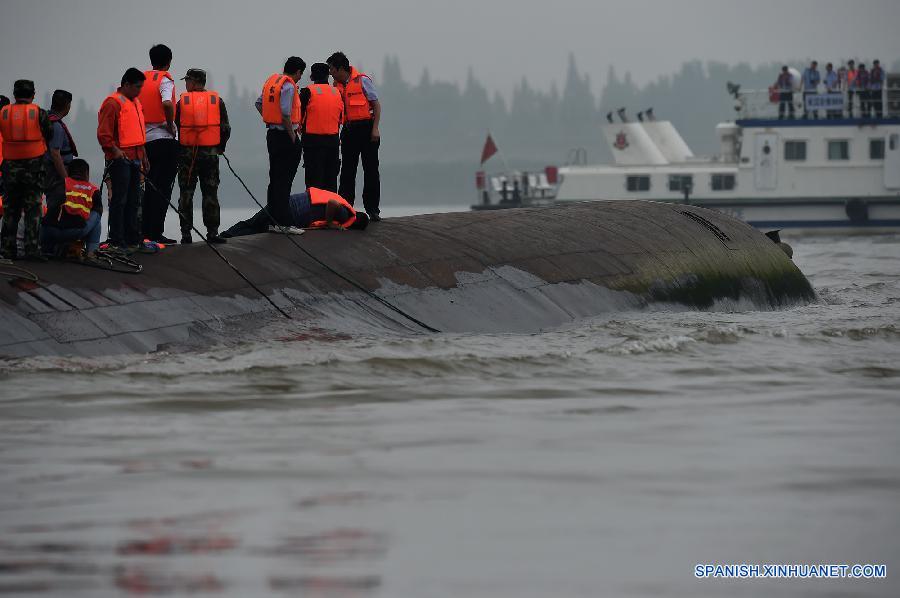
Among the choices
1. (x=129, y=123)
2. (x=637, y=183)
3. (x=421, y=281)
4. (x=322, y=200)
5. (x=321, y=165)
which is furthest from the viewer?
(x=637, y=183)

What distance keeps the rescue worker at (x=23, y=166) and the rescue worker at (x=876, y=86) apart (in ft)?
167

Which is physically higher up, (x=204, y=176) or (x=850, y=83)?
(x=850, y=83)

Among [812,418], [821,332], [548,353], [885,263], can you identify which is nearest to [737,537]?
[812,418]

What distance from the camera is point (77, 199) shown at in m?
14.2

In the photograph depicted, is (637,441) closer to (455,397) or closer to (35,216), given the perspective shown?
(455,397)

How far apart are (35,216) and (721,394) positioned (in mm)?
6821

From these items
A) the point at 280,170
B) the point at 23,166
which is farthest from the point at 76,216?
the point at 280,170

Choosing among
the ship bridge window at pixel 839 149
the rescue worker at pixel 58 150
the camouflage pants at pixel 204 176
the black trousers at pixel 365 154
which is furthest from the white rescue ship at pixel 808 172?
the rescue worker at pixel 58 150

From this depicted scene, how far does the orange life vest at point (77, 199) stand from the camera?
1420 cm

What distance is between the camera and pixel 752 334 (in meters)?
17.4

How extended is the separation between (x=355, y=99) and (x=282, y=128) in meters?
1.40

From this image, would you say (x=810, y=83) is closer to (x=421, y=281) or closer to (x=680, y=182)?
(x=680, y=182)

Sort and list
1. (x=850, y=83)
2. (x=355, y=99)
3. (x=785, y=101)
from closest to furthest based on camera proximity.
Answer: (x=355, y=99) → (x=850, y=83) → (x=785, y=101)

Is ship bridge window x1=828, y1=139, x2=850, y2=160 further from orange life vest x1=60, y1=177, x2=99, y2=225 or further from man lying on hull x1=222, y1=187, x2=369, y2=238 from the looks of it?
orange life vest x1=60, y1=177, x2=99, y2=225
